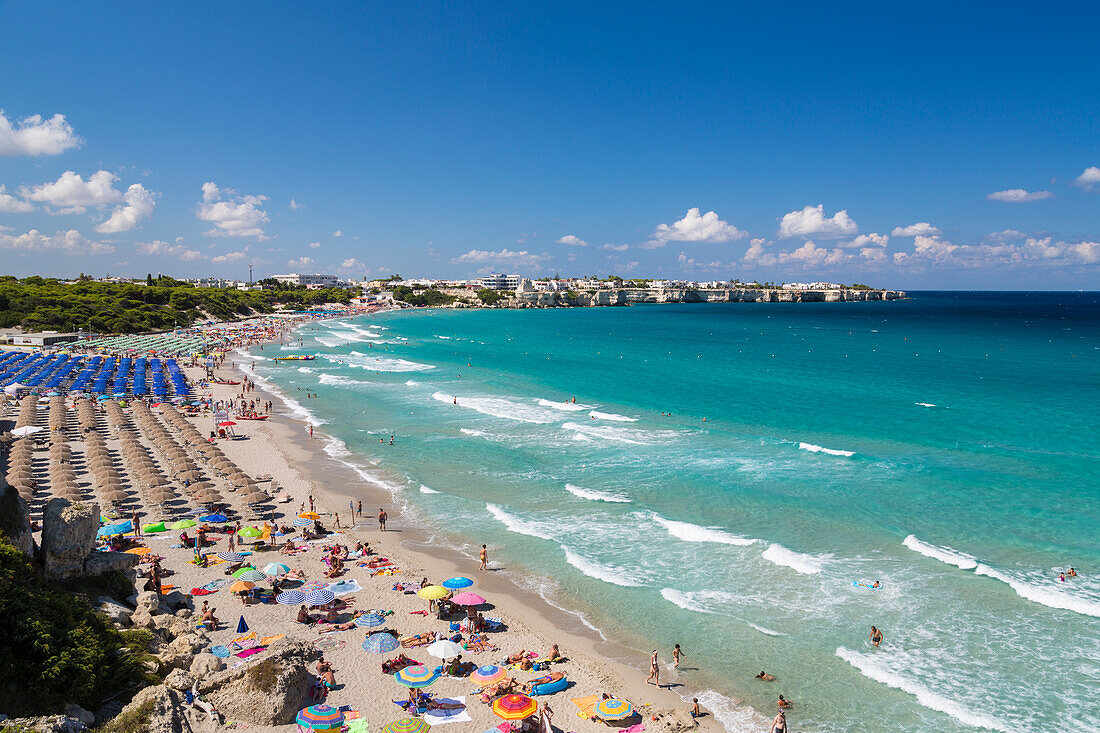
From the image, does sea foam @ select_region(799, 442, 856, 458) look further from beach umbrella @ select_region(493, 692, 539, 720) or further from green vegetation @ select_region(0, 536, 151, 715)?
green vegetation @ select_region(0, 536, 151, 715)

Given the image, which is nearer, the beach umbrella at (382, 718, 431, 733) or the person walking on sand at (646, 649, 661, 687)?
the beach umbrella at (382, 718, 431, 733)

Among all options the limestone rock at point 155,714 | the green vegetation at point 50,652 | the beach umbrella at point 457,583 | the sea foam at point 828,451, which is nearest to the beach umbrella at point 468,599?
the beach umbrella at point 457,583

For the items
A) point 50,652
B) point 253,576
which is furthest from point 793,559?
point 50,652

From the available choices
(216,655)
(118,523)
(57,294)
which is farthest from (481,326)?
(216,655)

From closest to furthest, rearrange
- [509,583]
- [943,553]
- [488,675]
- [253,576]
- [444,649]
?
[488,675]
[444,649]
[253,576]
[509,583]
[943,553]

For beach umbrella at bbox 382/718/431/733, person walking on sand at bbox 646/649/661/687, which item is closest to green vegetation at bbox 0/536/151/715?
beach umbrella at bbox 382/718/431/733

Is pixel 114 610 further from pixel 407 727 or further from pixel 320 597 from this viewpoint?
pixel 407 727

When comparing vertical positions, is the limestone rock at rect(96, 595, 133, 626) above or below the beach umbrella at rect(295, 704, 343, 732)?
above
